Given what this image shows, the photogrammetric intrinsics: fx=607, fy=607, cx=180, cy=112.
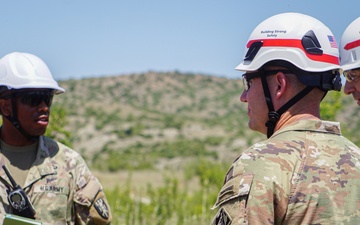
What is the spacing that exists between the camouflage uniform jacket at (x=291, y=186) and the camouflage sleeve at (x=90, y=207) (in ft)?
7.11

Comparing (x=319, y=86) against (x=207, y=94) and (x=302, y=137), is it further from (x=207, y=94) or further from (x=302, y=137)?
(x=207, y=94)

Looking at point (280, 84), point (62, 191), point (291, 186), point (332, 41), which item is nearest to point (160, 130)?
point (62, 191)

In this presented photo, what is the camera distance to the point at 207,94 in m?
74.1

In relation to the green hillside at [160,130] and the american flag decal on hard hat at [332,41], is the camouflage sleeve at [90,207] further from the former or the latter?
the green hillside at [160,130]

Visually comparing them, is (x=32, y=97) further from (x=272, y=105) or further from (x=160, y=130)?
(x=160, y=130)

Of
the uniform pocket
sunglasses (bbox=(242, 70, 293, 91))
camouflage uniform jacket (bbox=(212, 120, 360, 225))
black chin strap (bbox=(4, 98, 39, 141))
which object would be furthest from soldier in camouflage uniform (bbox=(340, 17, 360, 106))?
black chin strap (bbox=(4, 98, 39, 141))

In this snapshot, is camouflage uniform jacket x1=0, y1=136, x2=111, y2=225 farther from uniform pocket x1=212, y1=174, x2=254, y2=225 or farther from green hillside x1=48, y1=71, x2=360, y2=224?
green hillside x1=48, y1=71, x2=360, y2=224

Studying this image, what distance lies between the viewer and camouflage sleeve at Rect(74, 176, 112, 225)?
4.48 m

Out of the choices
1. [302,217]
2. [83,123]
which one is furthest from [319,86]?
[83,123]

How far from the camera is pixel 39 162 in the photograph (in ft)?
14.9

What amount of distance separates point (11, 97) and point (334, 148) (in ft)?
9.34

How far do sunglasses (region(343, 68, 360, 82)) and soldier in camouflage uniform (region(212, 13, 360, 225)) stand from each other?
0.57 meters

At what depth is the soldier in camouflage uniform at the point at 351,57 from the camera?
10.7 feet

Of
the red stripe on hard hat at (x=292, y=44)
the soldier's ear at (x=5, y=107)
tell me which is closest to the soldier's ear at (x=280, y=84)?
the red stripe on hard hat at (x=292, y=44)
